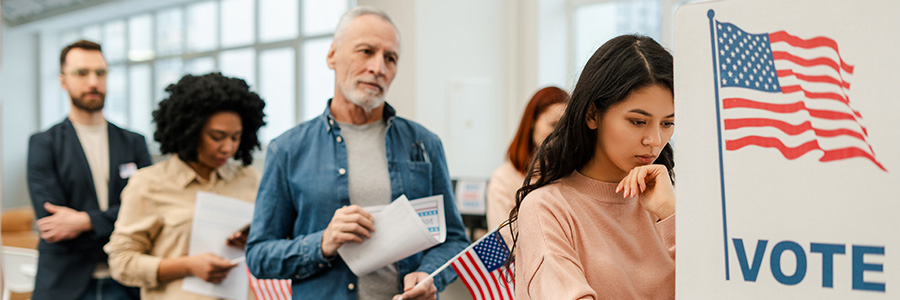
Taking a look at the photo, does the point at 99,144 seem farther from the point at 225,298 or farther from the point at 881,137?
the point at 881,137

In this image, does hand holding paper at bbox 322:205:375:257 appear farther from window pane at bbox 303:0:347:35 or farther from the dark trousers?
window pane at bbox 303:0:347:35

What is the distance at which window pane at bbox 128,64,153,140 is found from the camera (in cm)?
968

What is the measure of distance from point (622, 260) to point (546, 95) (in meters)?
1.85

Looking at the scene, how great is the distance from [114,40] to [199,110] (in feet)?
27.4

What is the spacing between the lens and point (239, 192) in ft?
8.46

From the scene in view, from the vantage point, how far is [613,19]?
5.74 metres

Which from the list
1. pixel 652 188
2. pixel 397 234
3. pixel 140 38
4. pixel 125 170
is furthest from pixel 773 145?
pixel 140 38

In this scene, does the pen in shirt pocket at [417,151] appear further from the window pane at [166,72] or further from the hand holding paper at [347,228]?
the window pane at [166,72]

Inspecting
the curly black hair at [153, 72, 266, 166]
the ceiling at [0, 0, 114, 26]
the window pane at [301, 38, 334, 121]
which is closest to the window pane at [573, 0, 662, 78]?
the window pane at [301, 38, 334, 121]

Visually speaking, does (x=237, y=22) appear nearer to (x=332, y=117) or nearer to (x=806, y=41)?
(x=332, y=117)

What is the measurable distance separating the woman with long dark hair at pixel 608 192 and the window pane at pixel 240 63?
740 cm

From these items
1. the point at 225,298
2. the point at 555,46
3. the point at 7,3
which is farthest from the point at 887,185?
the point at 7,3

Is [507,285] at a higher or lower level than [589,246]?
lower

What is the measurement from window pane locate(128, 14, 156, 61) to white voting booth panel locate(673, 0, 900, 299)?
381 inches
